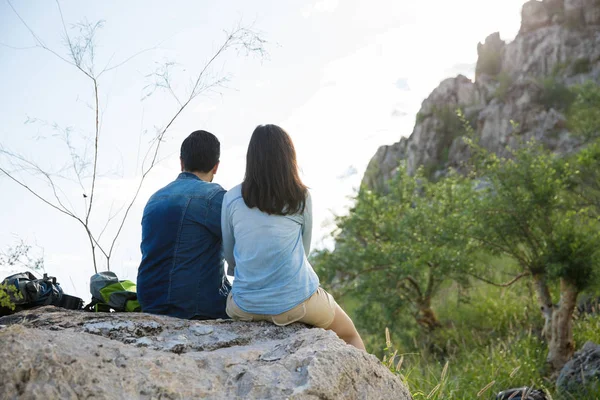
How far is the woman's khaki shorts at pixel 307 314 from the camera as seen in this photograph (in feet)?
11.6

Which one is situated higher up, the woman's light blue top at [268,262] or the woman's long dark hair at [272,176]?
the woman's long dark hair at [272,176]

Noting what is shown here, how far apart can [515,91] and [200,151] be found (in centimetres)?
4527

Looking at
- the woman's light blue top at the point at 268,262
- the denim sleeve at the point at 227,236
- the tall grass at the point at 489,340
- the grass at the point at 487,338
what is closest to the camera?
the woman's light blue top at the point at 268,262

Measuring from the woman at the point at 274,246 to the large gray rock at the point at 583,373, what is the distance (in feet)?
15.1

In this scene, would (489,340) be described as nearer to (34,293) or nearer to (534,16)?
(34,293)

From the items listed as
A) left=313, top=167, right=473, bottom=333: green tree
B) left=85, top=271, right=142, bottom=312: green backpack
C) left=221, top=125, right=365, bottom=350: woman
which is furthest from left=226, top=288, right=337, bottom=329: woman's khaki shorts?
left=313, top=167, right=473, bottom=333: green tree

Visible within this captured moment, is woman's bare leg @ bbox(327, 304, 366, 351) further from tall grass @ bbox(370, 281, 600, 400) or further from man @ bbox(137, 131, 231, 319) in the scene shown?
tall grass @ bbox(370, 281, 600, 400)

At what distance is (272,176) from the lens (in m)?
3.60

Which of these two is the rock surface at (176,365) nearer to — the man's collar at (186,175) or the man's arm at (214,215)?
the man's arm at (214,215)

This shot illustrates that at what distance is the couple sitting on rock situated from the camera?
11.7 feet

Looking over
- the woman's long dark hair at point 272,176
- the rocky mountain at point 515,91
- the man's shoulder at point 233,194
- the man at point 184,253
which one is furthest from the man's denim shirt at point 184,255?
the rocky mountain at point 515,91

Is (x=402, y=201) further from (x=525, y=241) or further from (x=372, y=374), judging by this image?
(x=372, y=374)

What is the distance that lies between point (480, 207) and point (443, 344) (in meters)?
3.84

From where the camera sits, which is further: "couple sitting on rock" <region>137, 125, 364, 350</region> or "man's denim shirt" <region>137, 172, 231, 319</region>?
"man's denim shirt" <region>137, 172, 231, 319</region>
